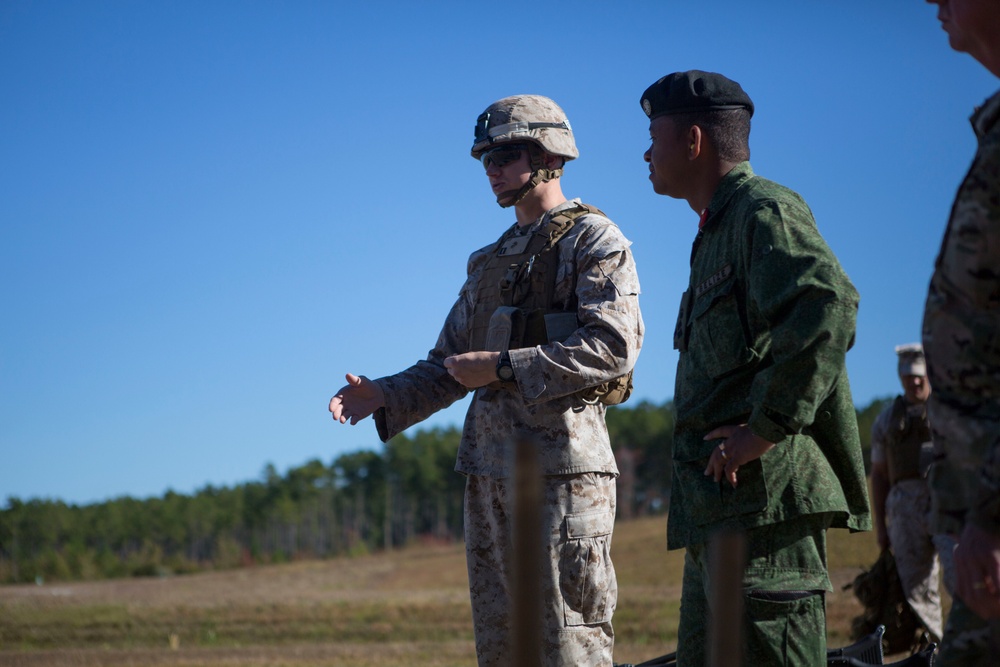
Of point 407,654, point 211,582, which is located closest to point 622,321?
point 407,654

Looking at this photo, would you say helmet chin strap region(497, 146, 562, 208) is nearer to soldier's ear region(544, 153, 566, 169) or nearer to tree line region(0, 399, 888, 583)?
soldier's ear region(544, 153, 566, 169)

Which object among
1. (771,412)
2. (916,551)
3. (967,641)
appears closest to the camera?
(967,641)

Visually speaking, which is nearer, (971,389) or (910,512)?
(971,389)

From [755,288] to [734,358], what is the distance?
0.25 metres

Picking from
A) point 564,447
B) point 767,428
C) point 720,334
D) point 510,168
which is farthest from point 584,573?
point 510,168

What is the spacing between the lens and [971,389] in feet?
7.54

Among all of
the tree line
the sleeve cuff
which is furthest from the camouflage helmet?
the tree line

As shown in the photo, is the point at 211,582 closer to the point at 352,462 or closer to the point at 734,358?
the point at 734,358

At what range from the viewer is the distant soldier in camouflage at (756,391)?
3146 mm

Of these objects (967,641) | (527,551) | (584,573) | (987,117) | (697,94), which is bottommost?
(967,641)

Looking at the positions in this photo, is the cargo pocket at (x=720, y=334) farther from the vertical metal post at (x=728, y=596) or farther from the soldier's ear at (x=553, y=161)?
the vertical metal post at (x=728, y=596)

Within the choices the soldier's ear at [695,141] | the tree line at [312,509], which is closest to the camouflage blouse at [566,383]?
the soldier's ear at [695,141]

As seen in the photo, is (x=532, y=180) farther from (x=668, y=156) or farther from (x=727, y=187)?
(x=727, y=187)

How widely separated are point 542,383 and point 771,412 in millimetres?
1237
